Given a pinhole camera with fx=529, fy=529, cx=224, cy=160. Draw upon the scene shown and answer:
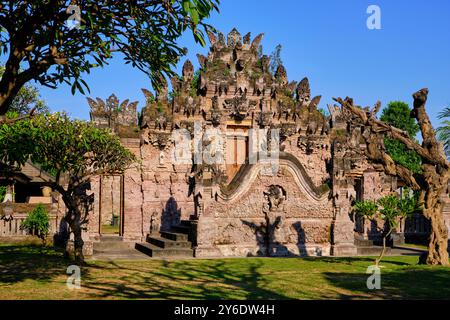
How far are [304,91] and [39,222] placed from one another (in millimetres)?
14192

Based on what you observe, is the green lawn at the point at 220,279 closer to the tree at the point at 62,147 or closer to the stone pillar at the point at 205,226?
the stone pillar at the point at 205,226

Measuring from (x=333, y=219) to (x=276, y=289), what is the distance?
9.82 meters

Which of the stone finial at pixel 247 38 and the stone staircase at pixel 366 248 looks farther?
the stone finial at pixel 247 38

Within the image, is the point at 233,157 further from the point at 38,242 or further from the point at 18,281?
the point at 18,281

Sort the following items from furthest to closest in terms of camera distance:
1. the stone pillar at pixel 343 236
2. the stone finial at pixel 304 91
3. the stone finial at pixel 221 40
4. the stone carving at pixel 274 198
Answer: the stone finial at pixel 304 91 → the stone finial at pixel 221 40 → the stone pillar at pixel 343 236 → the stone carving at pixel 274 198

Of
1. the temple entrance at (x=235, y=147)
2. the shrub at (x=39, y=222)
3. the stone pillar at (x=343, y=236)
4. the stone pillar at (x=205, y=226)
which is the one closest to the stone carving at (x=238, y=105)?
the temple entrance at (x=235, y=147)

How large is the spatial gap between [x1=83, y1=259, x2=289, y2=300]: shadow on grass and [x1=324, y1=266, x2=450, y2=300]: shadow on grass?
198cm

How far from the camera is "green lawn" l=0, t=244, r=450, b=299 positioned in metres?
11.4

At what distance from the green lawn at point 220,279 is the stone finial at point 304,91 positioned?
1070 cm

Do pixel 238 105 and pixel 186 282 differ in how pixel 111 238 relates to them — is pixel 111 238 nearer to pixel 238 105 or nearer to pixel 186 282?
pixel 238 105

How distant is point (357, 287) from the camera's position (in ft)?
Result: 40.7

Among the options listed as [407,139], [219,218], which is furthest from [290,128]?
[407,139]

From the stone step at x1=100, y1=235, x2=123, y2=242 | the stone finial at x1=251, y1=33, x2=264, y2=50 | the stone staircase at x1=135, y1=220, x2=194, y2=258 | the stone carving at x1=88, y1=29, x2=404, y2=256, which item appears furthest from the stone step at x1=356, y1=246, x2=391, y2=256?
the stone finial at x1=251, y1=33, x2=264, y2=50

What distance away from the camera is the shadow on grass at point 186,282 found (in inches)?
444
